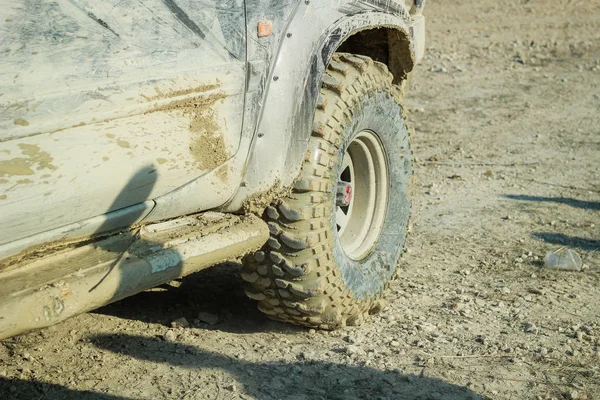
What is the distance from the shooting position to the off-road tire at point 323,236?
3764 mm

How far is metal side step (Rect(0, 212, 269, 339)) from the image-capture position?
2896 mm

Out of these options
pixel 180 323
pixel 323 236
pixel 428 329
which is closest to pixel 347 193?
pixel 323 236

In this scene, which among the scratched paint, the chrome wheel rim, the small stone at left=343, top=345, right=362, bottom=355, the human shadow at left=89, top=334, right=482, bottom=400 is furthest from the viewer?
the chrome wheel rim

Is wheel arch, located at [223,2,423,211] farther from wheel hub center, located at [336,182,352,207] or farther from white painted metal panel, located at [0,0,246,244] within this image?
wheel hub center, located at [336,182,352,207]

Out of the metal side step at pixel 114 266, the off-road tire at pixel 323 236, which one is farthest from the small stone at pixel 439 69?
the metal side step at pixel 114 266

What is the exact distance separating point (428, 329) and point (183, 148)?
5.00 ft

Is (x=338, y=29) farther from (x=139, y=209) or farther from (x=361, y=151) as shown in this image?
(x=139, y=209)

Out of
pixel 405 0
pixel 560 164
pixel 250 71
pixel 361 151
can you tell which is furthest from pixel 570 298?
pixel 560 164

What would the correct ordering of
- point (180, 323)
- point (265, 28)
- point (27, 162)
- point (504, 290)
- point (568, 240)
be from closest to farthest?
point (27, 162)
point (265, 28)
point (180, 323)
point (504, 290)
point (568, 240)

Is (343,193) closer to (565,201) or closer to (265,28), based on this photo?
(265,28)

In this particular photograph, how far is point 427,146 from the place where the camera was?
761 centimetres

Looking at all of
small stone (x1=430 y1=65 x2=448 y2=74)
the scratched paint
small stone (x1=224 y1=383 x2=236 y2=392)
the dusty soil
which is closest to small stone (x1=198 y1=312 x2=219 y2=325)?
the dusty soil

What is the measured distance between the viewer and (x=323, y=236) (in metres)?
3.81

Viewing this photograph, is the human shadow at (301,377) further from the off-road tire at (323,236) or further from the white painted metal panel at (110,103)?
the white painted metal panel at (110,103)
